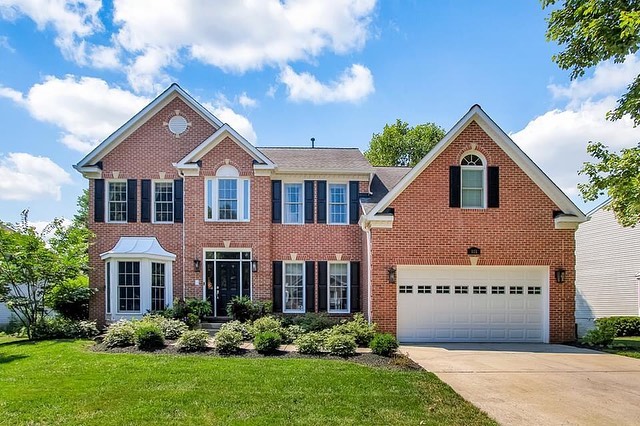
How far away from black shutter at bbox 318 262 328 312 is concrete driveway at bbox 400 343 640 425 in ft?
13.4

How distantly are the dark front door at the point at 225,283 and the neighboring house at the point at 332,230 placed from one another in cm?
5

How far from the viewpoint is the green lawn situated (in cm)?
646

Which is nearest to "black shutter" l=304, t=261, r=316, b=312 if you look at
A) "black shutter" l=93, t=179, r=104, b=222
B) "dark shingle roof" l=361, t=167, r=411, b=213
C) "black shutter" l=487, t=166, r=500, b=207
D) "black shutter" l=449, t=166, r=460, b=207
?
"dark shingle roof" l=361, t=167, r=411, b=213

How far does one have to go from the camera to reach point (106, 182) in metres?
16.5

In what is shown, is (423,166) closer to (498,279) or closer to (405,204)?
(405,204)

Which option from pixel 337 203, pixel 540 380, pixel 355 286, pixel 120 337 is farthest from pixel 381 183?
pixel 120 337

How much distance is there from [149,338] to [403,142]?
31.3 m

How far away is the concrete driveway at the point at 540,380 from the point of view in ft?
22.7

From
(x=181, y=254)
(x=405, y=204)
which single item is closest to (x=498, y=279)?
(x=405, y=204)

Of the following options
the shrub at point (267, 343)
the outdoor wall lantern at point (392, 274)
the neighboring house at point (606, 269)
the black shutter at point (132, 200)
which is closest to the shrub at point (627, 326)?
the neighboring house at point (606, 269)

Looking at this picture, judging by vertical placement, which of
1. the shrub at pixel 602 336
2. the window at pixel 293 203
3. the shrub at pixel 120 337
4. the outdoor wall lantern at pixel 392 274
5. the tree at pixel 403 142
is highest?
the tree at pixel 403 142

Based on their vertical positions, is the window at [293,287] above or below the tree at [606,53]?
below

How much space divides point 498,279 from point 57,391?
12.1 metres

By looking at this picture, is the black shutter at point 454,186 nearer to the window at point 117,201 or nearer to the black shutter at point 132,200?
the black shutter at point 132,200
